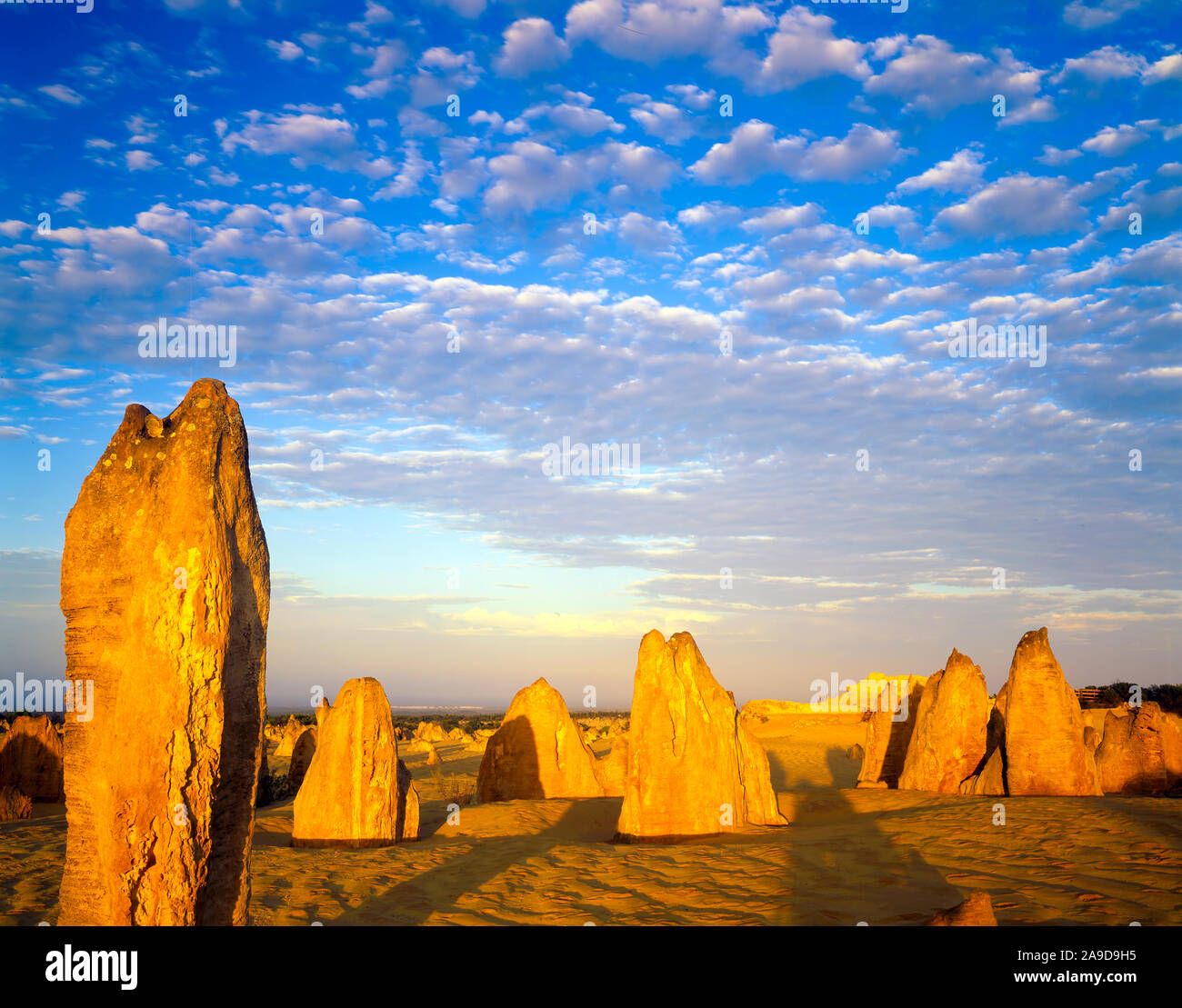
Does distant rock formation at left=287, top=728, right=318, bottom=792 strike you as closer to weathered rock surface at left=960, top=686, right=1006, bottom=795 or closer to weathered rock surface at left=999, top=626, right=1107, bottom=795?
weathered rock surface at left=960, top=686, right=1006, bottom=795

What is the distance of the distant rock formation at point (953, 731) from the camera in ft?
48.9

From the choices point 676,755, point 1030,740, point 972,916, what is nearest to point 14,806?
point 676,755

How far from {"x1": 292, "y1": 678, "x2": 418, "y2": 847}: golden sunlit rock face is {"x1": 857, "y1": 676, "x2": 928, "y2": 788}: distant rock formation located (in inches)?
471

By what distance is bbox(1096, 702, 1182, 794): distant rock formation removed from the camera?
592 inches

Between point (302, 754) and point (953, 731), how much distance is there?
49.6 ft

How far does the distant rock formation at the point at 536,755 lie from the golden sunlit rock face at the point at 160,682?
38.0ft

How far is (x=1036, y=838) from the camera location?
10.1m

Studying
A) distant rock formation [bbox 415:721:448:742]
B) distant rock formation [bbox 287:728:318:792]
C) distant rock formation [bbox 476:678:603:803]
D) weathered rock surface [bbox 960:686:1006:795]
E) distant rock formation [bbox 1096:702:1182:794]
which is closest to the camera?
weathered rock surface [bbox 960:686:1006:795]

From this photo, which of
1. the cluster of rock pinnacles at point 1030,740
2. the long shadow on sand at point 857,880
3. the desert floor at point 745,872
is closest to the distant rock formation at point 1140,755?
the cluster of rock pinnacles at point 1030,740

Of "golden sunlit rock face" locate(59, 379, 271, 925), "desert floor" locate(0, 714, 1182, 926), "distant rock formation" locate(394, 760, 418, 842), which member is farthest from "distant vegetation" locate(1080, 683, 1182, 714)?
"golden sunlit rock face" locate(59, 379, 271, 925)

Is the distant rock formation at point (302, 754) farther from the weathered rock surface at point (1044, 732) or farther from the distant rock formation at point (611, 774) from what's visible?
the weathered rock surface at point (1044, 732)

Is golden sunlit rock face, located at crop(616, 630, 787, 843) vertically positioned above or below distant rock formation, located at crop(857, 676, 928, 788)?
above
